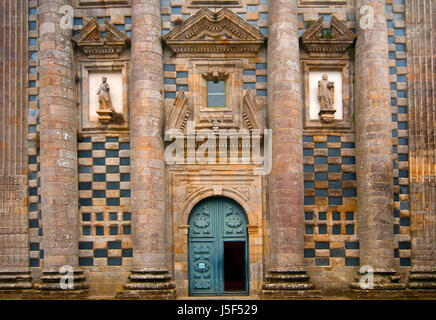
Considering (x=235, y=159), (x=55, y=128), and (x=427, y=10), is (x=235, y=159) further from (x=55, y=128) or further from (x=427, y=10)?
(x=427, y=10)

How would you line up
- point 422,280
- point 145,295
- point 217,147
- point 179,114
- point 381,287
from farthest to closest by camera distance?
point 217,147
point 179,114
point 422,280
point 381,287
point 145,295

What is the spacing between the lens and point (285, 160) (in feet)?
55.8

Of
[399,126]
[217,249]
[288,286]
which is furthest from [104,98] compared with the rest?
[399,126]

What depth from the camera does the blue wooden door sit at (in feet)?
57.2

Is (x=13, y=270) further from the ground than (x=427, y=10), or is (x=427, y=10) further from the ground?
(x=427, y=10)

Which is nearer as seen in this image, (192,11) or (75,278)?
(75,278)

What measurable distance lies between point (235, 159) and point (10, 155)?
24.2 ft

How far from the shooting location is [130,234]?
17.4m

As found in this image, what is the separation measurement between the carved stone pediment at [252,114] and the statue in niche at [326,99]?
80.6 inches

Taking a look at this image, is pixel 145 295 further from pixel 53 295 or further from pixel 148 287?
pixel 53 295

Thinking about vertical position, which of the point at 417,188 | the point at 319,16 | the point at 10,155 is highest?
the point at 319,16

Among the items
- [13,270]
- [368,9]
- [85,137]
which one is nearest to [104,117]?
[85,137]

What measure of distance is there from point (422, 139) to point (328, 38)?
454cm

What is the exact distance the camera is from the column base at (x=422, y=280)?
17000 mm
